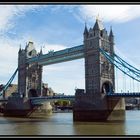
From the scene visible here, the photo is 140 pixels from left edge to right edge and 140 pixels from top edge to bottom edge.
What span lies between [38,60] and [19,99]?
605cm

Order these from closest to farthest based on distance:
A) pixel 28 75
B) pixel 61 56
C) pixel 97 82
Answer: pixel 97 82, pixel 61 56, pixel 28 75

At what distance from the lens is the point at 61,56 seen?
130 feet

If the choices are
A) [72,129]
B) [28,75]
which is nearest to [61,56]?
[28,75]

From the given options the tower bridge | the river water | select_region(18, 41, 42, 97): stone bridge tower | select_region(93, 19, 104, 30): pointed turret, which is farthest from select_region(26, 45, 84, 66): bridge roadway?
the river water

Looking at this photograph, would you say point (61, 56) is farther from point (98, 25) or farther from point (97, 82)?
point (97, 82)

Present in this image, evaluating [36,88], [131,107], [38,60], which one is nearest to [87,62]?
[38,60]

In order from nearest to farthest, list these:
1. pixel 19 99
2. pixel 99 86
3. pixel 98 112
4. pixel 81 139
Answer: pixel 81 139
pixel 98 112
pixel 99 86
pixel 19 99

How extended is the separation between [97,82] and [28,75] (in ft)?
55.3

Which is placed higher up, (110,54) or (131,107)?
(110,54)

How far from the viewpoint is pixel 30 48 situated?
50906 millimetres

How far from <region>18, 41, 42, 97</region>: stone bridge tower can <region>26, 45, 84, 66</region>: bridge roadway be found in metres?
2.46

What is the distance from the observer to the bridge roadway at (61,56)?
37031 mm

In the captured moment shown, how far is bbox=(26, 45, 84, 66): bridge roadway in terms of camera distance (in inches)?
1458
